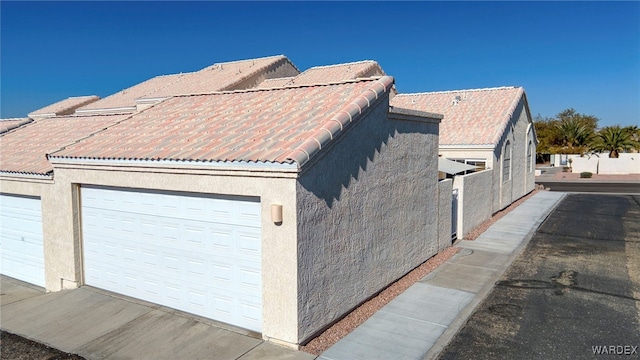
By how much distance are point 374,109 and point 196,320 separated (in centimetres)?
540

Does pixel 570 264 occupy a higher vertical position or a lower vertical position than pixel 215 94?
lower

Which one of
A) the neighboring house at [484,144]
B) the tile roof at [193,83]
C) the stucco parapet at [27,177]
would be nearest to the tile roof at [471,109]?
the neighboring house at [484,144]

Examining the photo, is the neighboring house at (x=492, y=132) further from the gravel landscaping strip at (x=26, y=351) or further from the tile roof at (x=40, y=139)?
the gravel landscaping strip at (x=26, y=351)

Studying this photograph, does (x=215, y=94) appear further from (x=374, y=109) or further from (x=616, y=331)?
(x=616, y=331)

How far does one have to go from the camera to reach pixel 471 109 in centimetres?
2398

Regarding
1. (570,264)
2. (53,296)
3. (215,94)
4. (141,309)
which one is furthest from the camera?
(215,94)

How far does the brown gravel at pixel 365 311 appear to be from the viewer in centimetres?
730

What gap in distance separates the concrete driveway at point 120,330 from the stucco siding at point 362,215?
1.31 meters

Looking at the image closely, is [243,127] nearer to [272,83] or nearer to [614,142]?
[272,83]

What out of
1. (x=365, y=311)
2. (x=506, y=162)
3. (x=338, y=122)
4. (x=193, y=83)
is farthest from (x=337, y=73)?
(x=365, y=311)

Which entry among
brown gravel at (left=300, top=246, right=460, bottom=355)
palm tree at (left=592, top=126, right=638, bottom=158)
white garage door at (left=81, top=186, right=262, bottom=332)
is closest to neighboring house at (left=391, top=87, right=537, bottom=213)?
brown gravel at (left=300, top=246, right=460, bottom=355)

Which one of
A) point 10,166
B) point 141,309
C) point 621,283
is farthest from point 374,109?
point 10,166

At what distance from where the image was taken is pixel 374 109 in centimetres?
912

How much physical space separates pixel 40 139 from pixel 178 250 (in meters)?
9.01
